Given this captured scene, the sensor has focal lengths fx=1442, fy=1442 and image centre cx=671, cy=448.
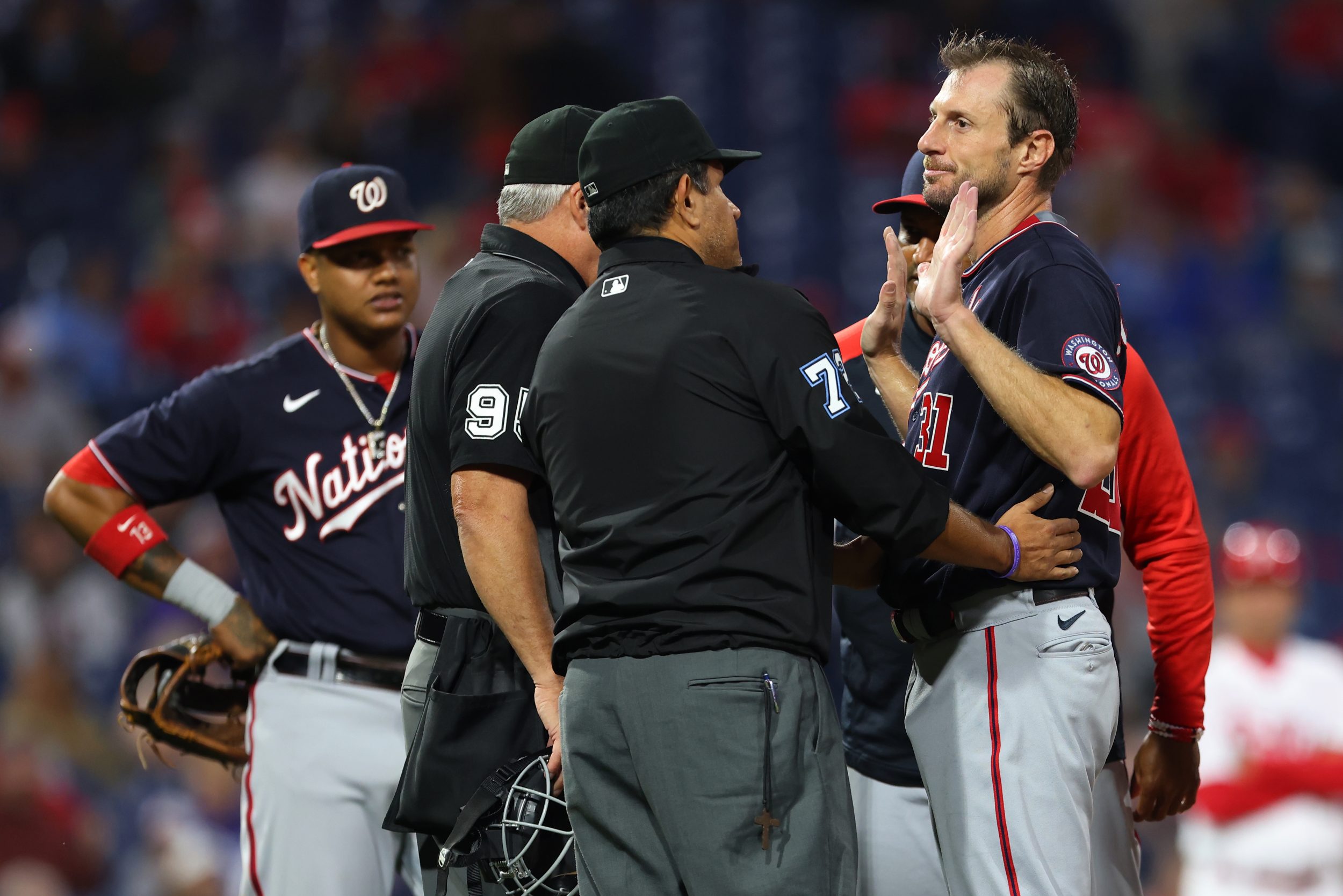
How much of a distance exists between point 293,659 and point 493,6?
7.76 metres

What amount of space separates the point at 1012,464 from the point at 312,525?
2006mm

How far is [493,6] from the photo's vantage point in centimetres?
1066

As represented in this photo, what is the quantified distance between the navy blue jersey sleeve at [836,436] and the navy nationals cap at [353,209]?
1.80m

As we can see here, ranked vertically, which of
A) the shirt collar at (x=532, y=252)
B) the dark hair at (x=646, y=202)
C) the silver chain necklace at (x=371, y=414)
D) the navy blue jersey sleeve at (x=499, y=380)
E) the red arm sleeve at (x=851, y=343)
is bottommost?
the silver chain necklace at (x=371, y=414)

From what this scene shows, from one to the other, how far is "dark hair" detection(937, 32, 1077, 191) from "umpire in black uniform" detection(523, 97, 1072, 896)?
0.70 meters

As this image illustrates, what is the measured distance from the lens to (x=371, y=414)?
4.04 meters

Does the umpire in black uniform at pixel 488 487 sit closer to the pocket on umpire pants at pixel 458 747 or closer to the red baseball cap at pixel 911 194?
the pocket on umpire pants at pixel 458 747

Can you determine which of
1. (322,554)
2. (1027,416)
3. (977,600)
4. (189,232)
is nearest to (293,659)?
(322,554)

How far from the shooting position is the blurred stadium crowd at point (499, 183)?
25.7ft

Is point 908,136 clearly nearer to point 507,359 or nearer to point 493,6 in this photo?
point 493,6

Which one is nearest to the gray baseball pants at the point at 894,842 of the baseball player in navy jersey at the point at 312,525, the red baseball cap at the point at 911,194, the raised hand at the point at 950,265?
the baseball player in navy jersey at the point at 312,525

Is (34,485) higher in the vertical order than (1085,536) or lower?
lower

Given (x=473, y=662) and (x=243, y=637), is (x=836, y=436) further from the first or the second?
(x=243, y=637)

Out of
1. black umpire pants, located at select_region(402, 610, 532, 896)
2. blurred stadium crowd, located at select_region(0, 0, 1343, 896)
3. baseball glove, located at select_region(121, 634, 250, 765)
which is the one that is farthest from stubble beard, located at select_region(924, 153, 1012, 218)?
blurred stadium crowd, located at select_region(0, 0, 1343, 896)
